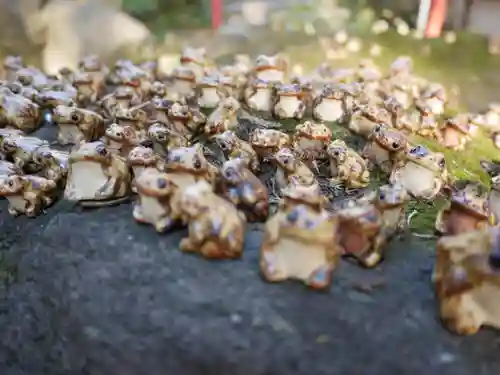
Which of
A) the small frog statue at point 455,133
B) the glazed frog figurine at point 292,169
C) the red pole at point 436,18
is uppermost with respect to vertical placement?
the red pole at point 436,18

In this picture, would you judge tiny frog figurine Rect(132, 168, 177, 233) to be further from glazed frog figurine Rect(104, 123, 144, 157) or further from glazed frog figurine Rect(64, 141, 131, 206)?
glazed frog figurine Rect(104, 123, 144, 157)

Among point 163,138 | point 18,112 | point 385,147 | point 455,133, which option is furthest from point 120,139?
point 455,133

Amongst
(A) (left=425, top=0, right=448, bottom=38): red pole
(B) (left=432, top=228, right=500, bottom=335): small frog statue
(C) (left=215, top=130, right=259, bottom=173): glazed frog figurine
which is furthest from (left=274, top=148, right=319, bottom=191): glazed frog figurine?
(A) (left=425, top=0, right=448, bottom=38): red pole

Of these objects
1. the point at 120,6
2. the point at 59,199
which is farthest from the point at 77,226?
the point at 120,6

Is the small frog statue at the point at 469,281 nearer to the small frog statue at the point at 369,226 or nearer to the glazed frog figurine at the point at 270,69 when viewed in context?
the small frog statue at the point at 369,226

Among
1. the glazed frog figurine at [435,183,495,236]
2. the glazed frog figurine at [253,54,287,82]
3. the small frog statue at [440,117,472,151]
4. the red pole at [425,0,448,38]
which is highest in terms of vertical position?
the red pole at [425,0,448,38]

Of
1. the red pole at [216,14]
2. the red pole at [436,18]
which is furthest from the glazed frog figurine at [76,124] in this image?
the red pole at [436,18]
